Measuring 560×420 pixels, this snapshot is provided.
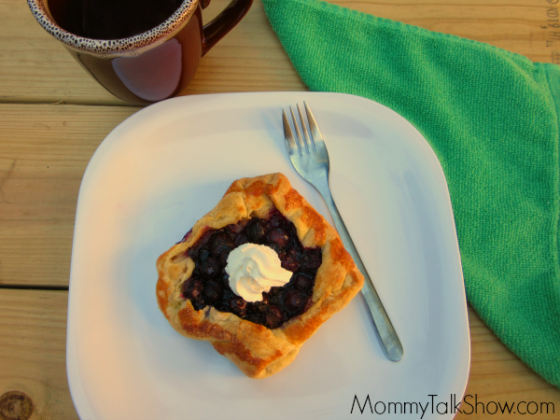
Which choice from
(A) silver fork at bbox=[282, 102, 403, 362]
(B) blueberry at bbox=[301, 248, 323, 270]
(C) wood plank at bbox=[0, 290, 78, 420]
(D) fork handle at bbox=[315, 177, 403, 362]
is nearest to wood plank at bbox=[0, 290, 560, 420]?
(C) wood plank at bbox=[0, 290, 78, 420]

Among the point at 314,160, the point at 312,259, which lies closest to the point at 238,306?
the point at 312,259

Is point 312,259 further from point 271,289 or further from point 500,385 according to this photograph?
point 500,385

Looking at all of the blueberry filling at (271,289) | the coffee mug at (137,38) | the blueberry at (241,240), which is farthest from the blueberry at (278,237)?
the coffee mug at (137,38)

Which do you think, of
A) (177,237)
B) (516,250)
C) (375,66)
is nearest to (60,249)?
(177,237)

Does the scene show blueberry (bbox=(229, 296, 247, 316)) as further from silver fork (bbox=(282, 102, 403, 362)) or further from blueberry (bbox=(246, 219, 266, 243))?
silver fork (bbox=(282, 102, 403, 362))

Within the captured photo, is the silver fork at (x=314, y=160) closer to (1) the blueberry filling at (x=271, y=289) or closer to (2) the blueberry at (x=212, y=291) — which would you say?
(1) the blueberry filling at (x=271, y=289)

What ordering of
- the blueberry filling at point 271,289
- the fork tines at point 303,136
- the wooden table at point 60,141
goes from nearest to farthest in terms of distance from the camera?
1. the blueberry filling at point 271,289
2. the wooden table at point 60,141
3. the fork tines at point 303,136
